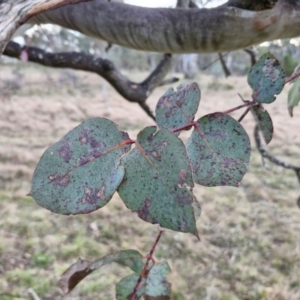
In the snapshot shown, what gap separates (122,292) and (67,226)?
4.94ft

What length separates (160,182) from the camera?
0.17 m

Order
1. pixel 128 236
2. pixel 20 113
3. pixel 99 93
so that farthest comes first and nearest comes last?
pixel 99 93
pixel 20 113
pixel 128 236

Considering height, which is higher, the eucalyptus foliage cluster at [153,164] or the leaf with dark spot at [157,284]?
the eucalyptus foliage cluster at [153,164]

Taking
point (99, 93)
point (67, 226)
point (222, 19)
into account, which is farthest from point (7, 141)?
point (99, 93)

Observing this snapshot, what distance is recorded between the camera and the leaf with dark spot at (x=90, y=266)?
0.27m


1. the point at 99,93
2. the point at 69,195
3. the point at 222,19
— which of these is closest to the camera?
the point at 69,195

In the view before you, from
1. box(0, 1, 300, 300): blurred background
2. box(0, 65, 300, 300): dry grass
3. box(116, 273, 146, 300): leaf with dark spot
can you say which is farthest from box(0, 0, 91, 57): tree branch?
box(0, 65, 300, 300): dry grass

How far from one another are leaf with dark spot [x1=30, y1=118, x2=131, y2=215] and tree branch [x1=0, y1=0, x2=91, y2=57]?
9cm

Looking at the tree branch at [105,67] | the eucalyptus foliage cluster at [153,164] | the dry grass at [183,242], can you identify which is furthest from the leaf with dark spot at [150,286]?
the dry grass at [183,242]

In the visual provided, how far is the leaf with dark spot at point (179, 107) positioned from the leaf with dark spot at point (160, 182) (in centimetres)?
3

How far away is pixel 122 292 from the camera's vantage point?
289 millimetres

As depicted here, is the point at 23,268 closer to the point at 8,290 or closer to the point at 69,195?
the point at 8,290

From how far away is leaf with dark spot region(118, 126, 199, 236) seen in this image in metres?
0.16

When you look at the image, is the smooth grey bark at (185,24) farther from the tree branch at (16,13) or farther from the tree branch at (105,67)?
the tree branch at (105,67)
